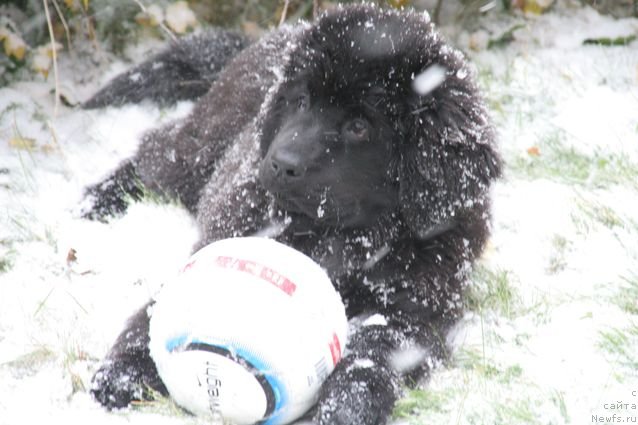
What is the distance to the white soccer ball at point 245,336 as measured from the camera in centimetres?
203

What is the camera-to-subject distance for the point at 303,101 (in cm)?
272

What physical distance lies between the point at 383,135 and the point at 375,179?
13cm

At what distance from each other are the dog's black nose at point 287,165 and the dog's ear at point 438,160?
327mm

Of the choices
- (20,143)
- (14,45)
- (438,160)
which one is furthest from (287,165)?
(14,45)

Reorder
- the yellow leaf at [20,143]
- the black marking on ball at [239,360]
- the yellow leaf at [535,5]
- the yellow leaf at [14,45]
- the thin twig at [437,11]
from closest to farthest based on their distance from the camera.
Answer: the black marking on ball at [239,360] → the yellow leaf at [20,143] → the yellow leaf at [14,45] → the yellow leaf at [535,5] → the thin twig at [437,11]

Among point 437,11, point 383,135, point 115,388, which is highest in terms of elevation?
point 383,135

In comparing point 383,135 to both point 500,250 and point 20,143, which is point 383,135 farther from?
point 20,143

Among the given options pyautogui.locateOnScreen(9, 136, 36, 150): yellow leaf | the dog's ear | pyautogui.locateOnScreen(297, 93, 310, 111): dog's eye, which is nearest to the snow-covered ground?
pyautogui.locateOnScreen(9, 136, 36, 150): yellow leaf

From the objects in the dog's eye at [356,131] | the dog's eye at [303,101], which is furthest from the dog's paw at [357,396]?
the dog's eye at [303,101]

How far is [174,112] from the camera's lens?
441 cm

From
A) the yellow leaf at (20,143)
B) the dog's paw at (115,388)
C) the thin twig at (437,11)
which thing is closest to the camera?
the dog's paw at (115,388)

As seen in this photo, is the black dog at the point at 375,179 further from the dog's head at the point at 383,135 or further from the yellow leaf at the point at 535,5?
the yellow leaf at the point at 535,5

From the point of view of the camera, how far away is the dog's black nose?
2.46m

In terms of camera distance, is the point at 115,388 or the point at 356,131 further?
the point at 356,131
